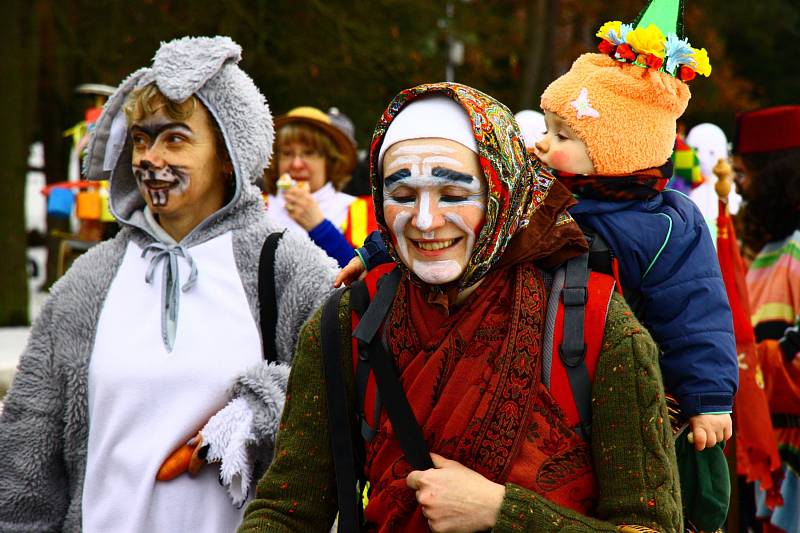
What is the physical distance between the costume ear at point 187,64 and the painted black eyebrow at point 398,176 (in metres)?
1.11

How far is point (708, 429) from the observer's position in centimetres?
258

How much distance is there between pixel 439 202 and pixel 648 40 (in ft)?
2.99

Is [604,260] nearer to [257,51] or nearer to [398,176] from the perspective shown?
[398,176]

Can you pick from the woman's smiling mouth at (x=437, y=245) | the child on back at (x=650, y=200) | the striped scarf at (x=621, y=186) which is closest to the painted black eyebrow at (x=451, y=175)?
the woman's smiling mouth at (x=437, y=245)

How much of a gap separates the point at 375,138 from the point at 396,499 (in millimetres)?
809

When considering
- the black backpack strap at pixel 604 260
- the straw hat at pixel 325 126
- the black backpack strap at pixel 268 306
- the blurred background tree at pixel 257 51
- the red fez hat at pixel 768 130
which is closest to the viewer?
the black backpack strap at pixel 604 260

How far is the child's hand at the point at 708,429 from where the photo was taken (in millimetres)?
2578

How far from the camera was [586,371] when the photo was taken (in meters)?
2.11

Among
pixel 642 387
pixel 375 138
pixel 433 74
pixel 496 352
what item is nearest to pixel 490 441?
pixel 496 352

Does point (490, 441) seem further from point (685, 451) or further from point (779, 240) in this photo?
point (779, 240)

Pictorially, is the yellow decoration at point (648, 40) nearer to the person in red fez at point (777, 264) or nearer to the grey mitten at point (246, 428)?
the grey mitten at point (246, 428)

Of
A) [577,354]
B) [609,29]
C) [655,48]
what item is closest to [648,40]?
[655,48]

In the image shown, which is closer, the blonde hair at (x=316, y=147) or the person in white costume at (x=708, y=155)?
the person in white costume at (x=708, y=155)

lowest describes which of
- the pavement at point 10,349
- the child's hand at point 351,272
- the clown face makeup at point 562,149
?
A: the pavement at point 10,349
